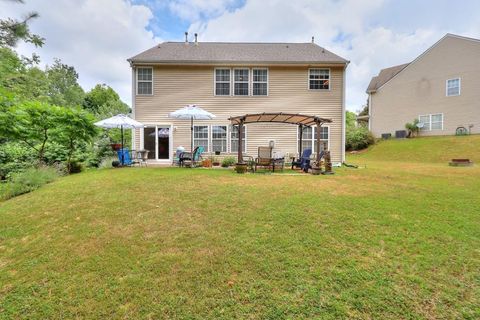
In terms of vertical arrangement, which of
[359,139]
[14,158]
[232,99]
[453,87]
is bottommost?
[14,158]

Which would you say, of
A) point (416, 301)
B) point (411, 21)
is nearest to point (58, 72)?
point (411, 21)

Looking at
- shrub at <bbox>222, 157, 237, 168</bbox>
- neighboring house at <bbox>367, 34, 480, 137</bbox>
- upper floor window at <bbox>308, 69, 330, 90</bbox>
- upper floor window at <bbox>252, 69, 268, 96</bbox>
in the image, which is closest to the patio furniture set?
shrub at <bbox>222, 157, 237, 168</bbox>

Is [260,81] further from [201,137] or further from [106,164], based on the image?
[106,164]

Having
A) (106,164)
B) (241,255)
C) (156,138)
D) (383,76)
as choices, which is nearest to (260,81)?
(156,138)

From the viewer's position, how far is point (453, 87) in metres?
20.0

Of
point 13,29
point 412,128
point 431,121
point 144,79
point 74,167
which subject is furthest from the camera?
point 412,128

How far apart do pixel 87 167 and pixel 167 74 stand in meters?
6.44

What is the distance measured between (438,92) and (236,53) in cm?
1932

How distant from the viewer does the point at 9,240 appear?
406 centimetres

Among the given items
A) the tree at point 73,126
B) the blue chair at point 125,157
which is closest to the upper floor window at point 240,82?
the blue chair at point 125,157

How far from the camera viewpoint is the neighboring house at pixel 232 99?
12906mm

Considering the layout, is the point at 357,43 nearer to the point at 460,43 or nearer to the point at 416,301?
the point at 460,43

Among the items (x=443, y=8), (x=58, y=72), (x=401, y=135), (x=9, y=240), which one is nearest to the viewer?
(x=9, y=240)

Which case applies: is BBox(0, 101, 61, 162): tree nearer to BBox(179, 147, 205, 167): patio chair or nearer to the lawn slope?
BBox(179, 147, 205, 167): patio chair
